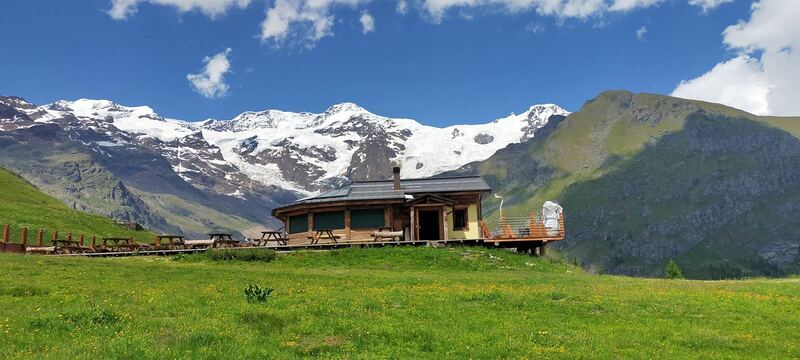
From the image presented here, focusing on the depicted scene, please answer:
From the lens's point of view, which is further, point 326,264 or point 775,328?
point 326,264

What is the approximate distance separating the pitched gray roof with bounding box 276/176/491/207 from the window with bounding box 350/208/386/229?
1246mm

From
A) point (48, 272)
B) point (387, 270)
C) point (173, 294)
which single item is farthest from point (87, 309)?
point (387, 270)

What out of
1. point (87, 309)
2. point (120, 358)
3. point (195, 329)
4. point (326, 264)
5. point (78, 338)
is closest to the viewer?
point (120, 358)

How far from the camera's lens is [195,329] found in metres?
16.0

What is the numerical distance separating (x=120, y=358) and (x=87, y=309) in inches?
216

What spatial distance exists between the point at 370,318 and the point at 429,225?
133ft

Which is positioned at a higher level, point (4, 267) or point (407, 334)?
point (4, 267)

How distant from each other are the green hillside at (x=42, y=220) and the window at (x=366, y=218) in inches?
1182

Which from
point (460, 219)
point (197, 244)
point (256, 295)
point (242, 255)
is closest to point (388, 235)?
point (460, 219)

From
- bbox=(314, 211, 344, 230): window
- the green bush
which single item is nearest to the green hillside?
the green bush

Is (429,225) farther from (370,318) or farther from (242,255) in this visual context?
(370,318)

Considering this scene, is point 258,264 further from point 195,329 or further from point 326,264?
point 195,329

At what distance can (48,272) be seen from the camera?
2869cm

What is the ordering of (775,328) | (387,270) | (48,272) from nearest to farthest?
(775,328) < (48,272) < (387,270)
